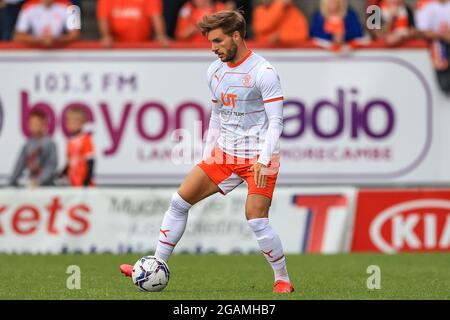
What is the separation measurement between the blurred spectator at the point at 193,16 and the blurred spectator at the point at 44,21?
158 centimetres

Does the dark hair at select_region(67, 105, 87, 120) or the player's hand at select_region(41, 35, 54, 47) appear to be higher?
the player's hand at select_region(41, 35, 54, 47)

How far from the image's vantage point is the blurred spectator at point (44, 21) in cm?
1767

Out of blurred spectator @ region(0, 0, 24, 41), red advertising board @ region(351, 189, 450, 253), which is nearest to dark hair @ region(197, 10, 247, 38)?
red advertising board @ region(351, 189, 450, 253)

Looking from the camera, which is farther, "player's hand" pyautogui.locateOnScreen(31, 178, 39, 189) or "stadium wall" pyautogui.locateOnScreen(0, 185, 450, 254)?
"player's hand" pyautogui.locateOnScreen(31, 178, 39, 189)

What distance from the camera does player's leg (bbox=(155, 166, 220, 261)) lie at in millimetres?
10227

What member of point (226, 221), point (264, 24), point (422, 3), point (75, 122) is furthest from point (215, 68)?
point (422, 3)

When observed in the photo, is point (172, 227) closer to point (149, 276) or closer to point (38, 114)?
point (149, 276)

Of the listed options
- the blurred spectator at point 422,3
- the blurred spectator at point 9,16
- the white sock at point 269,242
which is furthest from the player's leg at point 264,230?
the blurred spectator at point 9,16

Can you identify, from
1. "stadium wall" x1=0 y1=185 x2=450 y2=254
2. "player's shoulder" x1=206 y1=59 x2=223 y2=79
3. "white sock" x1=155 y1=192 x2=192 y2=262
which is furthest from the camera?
"stadium wall" x1=0 y1=185 x2=450 y2=254

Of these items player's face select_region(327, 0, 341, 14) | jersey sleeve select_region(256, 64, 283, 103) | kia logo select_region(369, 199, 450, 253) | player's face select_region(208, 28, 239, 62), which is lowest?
kia logo select_region(369, 199, 450, 253)

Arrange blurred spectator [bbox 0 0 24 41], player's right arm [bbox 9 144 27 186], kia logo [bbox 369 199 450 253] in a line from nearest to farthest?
kia logo [bbox 369 199 450 253] → player's right arm [bbox 9 144 27 186] → blurred spectator [bbox 0 0 24 41]

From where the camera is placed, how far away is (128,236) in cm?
1634

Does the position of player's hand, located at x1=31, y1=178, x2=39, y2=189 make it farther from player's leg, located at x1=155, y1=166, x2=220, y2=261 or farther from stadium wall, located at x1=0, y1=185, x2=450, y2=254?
player's leg, located at x1=155, y1=166, x2=220, y2=261

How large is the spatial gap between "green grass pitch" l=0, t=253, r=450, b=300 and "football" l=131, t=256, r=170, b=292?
0.09 meters
